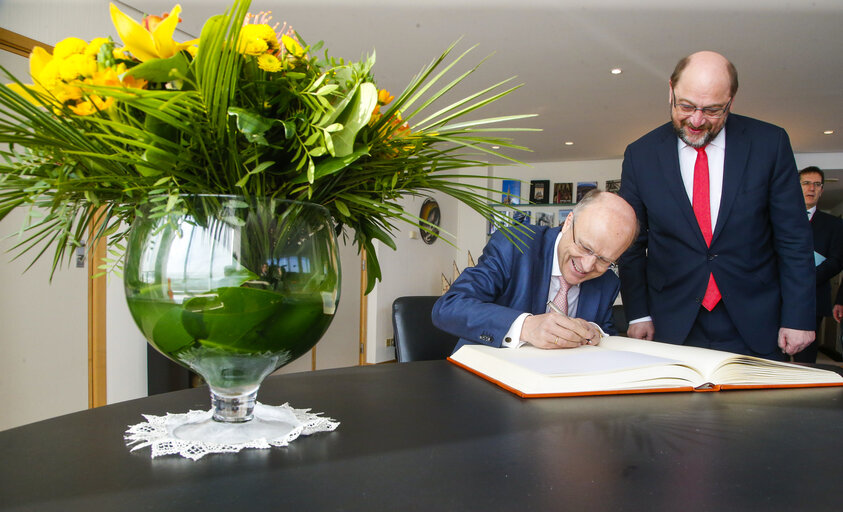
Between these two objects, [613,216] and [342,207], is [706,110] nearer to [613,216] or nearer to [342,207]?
[613,216]

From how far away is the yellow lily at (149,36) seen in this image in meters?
0.52

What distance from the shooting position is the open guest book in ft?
3.03

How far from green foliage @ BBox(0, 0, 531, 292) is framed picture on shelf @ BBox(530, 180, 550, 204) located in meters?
7.55

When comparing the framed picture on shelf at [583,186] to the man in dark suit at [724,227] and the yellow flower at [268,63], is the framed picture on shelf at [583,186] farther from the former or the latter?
the yellow flower at [268,63]

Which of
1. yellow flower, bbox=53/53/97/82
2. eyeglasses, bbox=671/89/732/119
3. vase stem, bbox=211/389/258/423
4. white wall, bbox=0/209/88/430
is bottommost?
white wall, bbox=0/209/88/430

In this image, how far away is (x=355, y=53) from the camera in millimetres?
4035

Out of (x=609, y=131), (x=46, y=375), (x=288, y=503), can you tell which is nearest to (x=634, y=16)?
(x=609, y=131)

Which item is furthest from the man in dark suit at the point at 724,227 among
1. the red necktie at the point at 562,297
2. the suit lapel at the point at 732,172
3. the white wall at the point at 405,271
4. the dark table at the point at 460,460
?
the white wall at the point at 405,271

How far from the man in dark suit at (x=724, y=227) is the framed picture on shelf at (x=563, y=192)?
6.13 metres

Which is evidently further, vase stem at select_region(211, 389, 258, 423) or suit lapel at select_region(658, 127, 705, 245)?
suit lapel at select_region(658, 127, 705, 245)

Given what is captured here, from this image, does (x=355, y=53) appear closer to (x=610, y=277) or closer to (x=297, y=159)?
(x=610, y=277)

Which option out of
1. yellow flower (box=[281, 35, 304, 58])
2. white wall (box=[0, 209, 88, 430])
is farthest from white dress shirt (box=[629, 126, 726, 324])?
white wall (box=[0, 209, 88, 430])

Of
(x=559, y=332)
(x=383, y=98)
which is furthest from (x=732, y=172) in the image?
(x=383, y=98)

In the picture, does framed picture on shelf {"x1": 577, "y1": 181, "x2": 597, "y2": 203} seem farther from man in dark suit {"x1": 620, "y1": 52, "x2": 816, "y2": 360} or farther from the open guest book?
the open guest book
